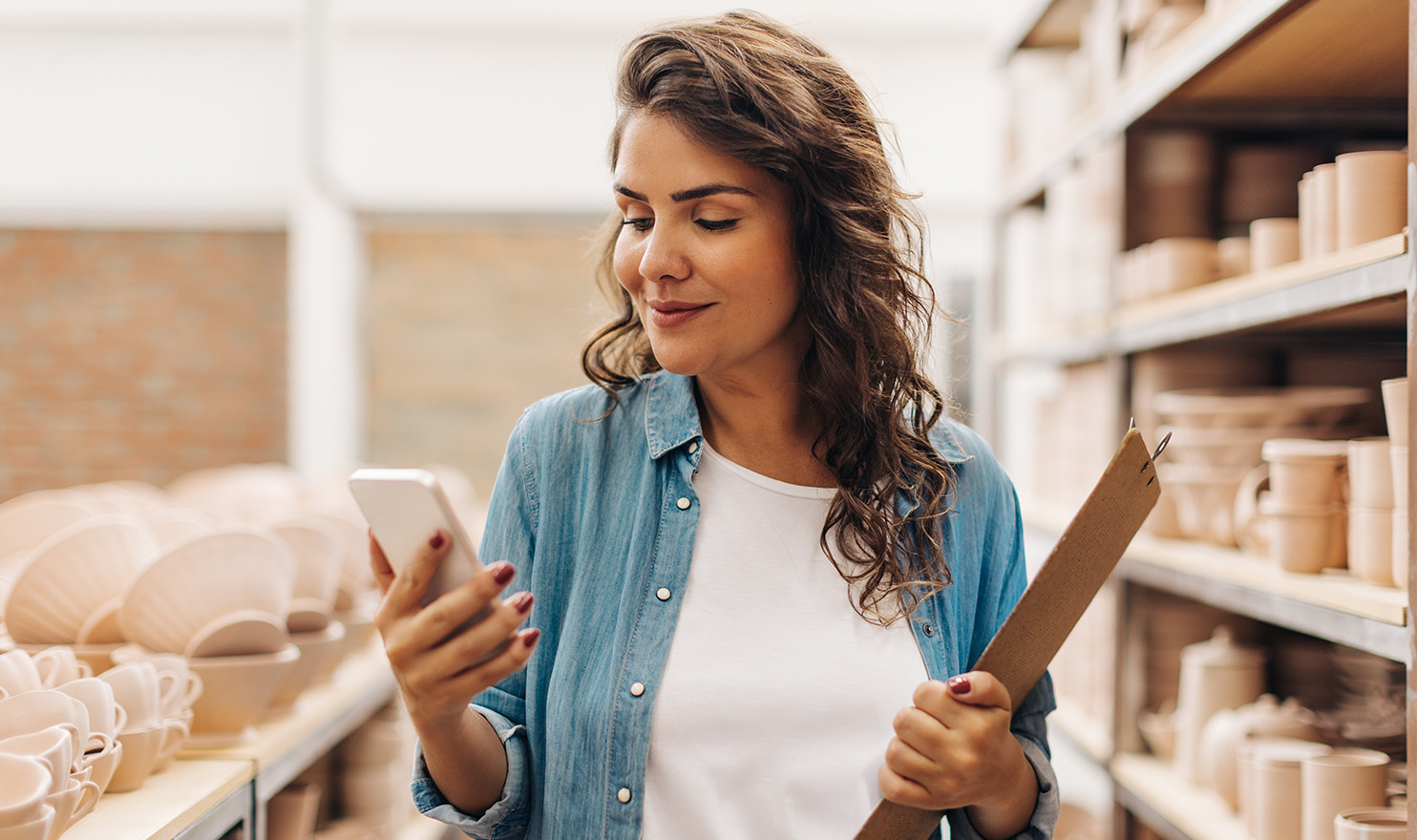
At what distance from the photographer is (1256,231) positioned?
165cm

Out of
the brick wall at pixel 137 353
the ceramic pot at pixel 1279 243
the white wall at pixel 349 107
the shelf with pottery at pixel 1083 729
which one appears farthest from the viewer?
the brick wall at pixel 137 353

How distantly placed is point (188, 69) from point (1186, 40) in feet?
Answer: 10.8

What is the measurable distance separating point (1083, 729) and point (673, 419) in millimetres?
1513

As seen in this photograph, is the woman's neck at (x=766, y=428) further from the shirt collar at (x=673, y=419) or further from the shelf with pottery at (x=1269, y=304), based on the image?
the shelf with pottery at (x=1269, y=304)

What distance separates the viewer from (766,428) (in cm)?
118

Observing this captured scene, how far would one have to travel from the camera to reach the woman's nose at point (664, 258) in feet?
3.38

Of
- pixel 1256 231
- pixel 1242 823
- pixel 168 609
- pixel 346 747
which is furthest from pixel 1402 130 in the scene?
pixel 346 747

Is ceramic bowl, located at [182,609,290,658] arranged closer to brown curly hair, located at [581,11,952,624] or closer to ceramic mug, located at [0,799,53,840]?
ceramic mug, located at [0,799,53,840]

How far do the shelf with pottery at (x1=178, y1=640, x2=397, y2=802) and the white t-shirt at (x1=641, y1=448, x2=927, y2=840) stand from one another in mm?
649

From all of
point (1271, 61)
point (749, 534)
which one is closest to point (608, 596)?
point (749, 534)

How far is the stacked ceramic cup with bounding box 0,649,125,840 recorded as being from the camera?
91cm

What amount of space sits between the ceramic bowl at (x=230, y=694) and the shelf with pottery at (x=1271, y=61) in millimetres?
1563

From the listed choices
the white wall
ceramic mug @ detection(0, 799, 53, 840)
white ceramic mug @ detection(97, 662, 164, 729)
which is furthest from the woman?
the white wall

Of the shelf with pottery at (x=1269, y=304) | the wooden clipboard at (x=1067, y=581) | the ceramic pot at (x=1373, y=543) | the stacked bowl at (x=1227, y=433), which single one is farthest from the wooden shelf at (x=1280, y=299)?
the wooden clipboard at (x=1067, y=581)
